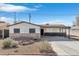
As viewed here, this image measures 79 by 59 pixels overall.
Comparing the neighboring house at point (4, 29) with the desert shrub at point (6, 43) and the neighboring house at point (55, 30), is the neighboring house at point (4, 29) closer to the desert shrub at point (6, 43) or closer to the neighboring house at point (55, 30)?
the desert shrub at point (6, 43)

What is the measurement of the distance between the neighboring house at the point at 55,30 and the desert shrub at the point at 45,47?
1.72 feet

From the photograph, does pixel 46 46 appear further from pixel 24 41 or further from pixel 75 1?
pixel 75 1

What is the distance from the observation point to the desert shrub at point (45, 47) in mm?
14691

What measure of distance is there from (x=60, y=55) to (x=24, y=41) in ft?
6.19

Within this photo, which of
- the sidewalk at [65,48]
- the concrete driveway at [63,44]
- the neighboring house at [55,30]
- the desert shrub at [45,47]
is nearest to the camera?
the sidewalk at [65,48]

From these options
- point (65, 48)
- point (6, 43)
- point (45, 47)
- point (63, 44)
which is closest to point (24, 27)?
point (6, 43)

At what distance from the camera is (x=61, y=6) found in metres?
14.6

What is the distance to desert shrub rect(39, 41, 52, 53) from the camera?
14691mm

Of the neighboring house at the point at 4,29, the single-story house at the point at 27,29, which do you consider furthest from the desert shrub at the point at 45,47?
the neighboring house at the point at 4,29

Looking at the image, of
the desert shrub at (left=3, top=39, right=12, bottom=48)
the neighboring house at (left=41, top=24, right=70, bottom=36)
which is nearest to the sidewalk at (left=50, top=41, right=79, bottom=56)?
the neighboring house at (left=41, top=24, right=70, bottom=36)

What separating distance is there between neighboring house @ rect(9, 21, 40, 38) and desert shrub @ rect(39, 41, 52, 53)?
49cm

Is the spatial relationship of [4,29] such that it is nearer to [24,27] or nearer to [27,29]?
[24,27]

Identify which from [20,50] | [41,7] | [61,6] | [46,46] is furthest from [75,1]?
[20,50]

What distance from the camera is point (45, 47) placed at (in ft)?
48.3
